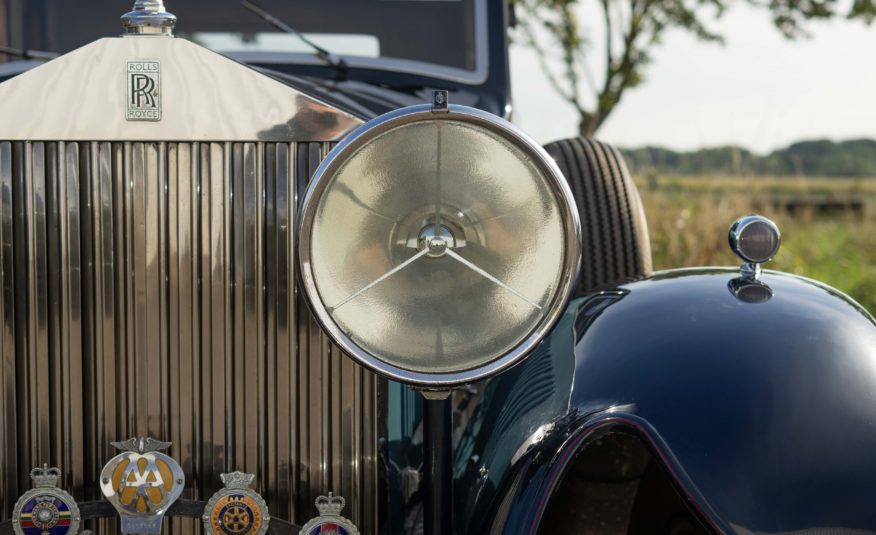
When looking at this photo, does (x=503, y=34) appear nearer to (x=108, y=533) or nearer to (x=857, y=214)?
(x=108, y=533)

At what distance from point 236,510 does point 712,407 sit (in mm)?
790

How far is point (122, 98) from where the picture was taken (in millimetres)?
1602

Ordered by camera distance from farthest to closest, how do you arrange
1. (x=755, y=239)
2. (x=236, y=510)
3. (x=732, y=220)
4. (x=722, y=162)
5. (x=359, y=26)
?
(x=722, y=162) → (x=732, y=220) → (x=359, y=26) → (x=755, y=239) → (x=236, y=510)

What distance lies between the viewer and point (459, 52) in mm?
2537

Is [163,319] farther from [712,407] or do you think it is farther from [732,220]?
[732,220]

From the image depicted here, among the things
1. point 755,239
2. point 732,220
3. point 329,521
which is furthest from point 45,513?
point 732,220

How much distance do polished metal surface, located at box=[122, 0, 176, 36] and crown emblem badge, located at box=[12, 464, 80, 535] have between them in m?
0.76

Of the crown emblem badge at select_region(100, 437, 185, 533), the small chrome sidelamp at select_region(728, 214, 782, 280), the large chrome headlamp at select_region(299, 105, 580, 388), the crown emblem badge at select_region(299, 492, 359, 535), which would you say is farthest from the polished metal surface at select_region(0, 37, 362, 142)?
the small chrome sidelamp at select_region(728, 214, 782, 280)

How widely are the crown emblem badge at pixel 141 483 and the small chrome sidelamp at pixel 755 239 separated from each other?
3.51 ft

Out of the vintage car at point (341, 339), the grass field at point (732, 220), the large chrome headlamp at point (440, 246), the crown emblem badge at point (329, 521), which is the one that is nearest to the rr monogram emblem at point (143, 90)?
the vintage car at point (341, 339)

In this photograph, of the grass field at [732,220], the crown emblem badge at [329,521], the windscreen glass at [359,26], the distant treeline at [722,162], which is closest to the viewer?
the crown emblem badge at [329,521]

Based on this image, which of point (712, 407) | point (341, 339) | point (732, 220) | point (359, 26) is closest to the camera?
point (341, 339)

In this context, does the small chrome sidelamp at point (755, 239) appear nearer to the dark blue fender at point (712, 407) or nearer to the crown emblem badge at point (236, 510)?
the dark blue fender at point (712, 407)

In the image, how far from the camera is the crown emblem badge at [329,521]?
1.70 m
